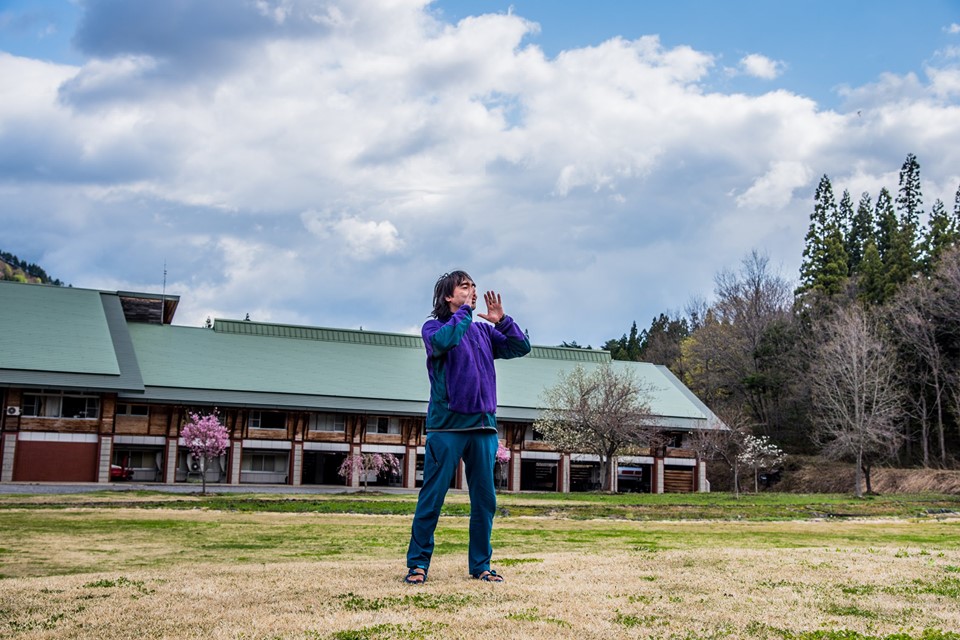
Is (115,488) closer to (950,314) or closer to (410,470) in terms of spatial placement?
(410,470)

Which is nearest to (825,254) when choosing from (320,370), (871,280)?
(871,280)

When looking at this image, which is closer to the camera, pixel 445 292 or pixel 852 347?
pixel 445 292

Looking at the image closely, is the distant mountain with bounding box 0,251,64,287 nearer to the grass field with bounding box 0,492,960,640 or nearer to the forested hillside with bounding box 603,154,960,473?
the forested hillside with bounding box 603,154,960,473

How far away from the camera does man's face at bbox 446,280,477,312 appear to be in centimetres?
742

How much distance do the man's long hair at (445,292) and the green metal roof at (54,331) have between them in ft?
115

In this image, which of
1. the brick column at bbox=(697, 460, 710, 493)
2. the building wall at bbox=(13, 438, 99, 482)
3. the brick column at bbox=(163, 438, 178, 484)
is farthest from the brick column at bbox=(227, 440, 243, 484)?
the brick column at bbox=(697, 460, 710, 493)

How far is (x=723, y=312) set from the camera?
6912 centimetres

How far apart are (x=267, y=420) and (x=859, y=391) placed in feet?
92.6

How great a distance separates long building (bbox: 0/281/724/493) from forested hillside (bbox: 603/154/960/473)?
7167 mm

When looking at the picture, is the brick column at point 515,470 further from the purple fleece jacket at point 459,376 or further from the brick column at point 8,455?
the purple fleece jacket at point 459,376

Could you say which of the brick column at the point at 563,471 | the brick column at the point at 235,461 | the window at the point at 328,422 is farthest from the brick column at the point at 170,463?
the brick column at the point at 563,471

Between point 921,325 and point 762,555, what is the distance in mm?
43158

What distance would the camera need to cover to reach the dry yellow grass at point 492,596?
16.6ft

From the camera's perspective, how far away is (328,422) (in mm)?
45656
